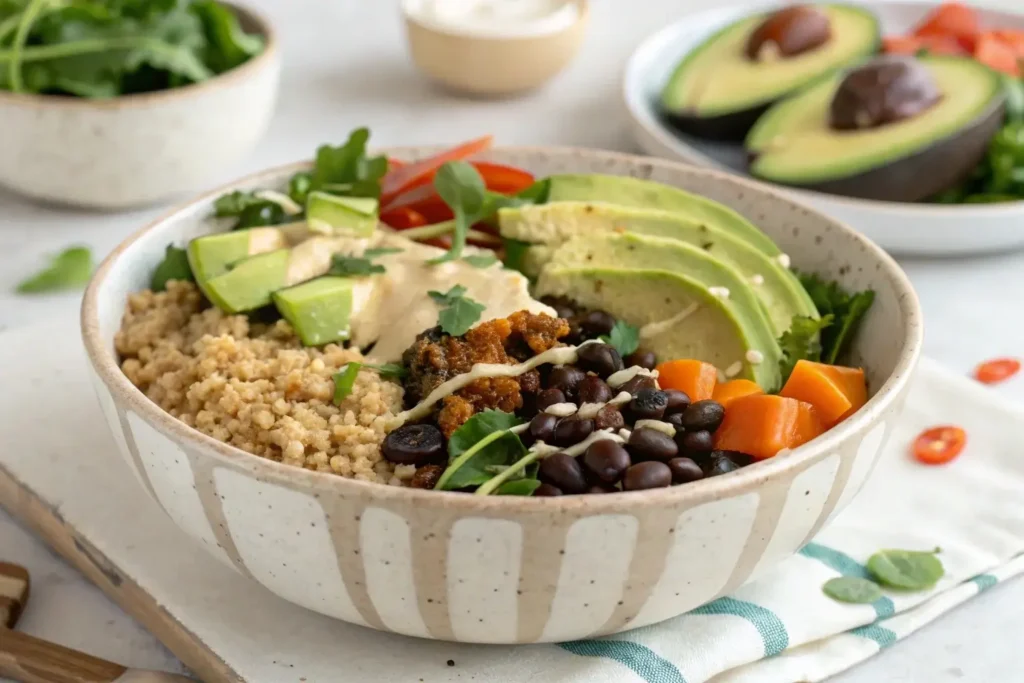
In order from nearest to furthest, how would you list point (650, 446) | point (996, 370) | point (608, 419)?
point (650, 446) → point (608, 419) → point (996, 370)

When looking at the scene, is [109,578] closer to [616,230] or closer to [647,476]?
[647,476]

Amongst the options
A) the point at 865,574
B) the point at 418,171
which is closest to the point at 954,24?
the point at 418,171

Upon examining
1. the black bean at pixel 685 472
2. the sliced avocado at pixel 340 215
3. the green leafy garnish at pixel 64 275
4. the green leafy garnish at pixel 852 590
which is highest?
the black bean at pixel 685 472

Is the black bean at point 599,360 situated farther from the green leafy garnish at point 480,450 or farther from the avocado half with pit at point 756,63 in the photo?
the avocado half with pit at point 756,63

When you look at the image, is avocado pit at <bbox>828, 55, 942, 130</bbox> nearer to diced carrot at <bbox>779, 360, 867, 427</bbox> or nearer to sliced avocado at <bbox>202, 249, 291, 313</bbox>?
diced carrot at <bbox>779, 360, 867, 427</bbox>

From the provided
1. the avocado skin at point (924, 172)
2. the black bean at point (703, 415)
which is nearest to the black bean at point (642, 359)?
the black bean at point (703, 415)

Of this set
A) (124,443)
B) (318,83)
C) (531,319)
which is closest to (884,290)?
(531,319)
